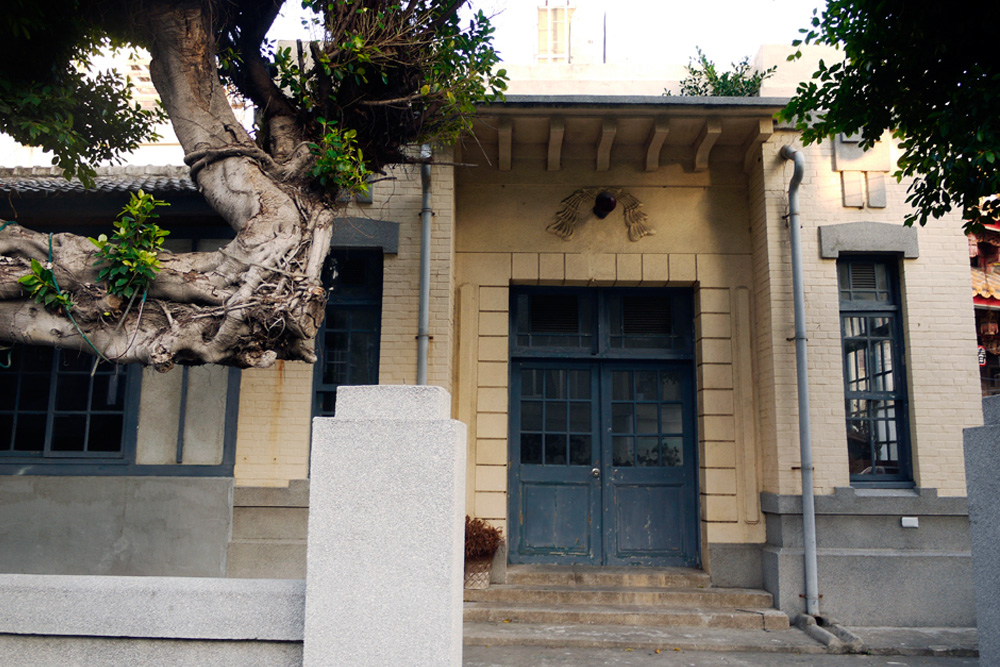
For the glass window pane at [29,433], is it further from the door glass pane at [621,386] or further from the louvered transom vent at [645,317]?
the louvered transom vent at [645,317]

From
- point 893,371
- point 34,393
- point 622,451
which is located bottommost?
point 622,451

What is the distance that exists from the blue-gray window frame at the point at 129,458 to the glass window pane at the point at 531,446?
3.09 m

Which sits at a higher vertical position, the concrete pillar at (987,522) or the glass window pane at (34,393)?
the glass window pane at (34,393)

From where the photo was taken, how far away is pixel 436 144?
24.5 ft

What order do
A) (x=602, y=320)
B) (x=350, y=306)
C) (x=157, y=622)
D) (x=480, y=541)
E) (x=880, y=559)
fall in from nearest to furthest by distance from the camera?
(x=157, y=622) < (x=880, y=559) < (x=480, y=541) < (x=350, y=306) < (x=602, y=320)

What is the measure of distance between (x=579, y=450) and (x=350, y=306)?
302 cm

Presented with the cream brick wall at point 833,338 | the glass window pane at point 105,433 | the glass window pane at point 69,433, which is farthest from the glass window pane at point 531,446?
the glass window pane at point 69,433

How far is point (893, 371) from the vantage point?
7734mm

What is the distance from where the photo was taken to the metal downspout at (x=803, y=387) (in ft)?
22.9

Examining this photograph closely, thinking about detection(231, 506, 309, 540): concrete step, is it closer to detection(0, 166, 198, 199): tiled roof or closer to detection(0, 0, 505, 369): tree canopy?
detection(0, 166, 198, 199): tiled roof

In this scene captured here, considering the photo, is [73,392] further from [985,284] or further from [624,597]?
[985,284]

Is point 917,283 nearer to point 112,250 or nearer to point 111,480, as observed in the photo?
point 112,250

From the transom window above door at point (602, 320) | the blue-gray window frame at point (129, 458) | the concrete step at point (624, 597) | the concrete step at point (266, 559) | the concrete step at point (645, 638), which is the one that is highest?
the transom window above door at point (602, 320)

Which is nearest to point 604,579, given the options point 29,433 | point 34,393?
point 29,433
